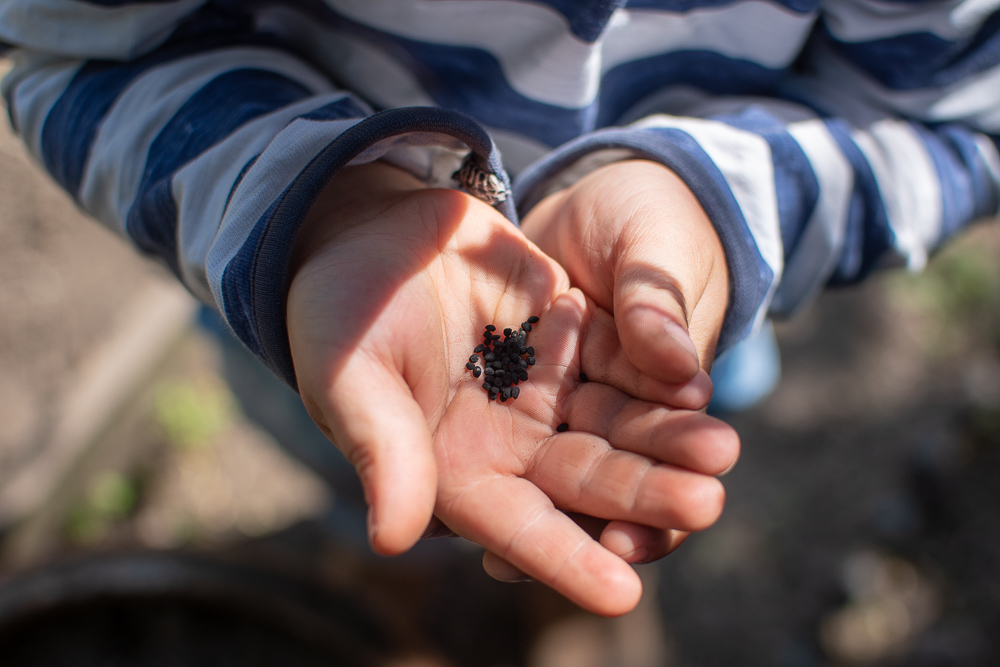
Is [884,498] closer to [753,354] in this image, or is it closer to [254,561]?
[753,354]

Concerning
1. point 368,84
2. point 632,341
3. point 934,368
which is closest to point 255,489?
point 368,84

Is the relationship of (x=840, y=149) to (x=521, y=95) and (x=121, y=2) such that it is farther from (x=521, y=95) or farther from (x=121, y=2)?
(x=121, y=2)

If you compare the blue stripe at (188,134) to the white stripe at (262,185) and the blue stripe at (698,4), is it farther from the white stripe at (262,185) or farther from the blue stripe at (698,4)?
the blue stripe at (698,4)

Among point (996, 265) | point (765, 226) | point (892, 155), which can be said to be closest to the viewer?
point (765, 226)

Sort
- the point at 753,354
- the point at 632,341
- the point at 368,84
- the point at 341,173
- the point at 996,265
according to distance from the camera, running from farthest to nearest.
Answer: the point at 996,265, the point at 753,354, the point at 368,84, the point at 341,173, the point at 632,341

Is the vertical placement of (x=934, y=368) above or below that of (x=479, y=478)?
below

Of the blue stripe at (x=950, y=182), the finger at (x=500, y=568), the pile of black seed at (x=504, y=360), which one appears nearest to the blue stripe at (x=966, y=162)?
the blue stripe at (x=950, y=182)
